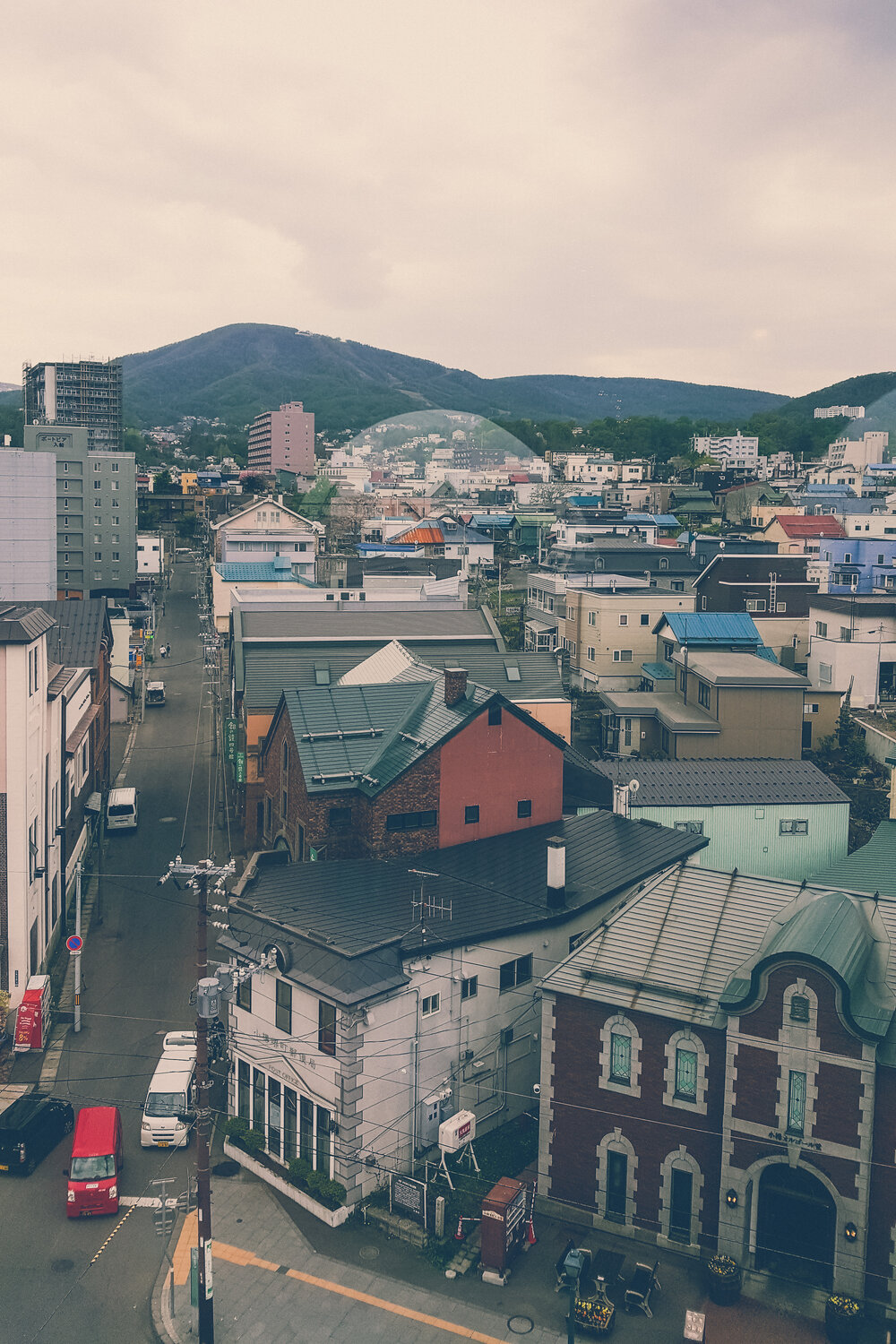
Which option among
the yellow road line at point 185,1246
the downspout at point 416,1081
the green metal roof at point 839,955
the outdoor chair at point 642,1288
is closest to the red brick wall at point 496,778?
the downspout at point 416,1081

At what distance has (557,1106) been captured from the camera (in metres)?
24.8

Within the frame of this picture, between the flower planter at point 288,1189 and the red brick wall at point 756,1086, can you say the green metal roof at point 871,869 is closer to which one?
the red brick wall at point 756,1086

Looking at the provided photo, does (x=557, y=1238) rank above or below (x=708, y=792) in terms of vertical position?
below

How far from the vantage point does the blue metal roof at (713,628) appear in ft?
202

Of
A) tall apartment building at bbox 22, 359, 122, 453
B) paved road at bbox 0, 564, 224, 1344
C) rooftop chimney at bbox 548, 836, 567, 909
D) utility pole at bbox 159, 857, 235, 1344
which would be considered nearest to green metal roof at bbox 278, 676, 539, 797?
rooftop chimney at bbox 548, 836, 567, 909

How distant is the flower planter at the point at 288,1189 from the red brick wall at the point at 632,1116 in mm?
4932

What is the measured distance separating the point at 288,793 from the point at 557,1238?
17.1 meters

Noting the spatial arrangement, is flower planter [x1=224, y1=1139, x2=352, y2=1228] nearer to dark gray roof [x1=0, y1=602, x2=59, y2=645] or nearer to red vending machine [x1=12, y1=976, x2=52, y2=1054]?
red vending machine [x1=12, y1=976, x2=52, y2=1054]

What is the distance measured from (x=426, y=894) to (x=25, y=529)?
44.0 metres

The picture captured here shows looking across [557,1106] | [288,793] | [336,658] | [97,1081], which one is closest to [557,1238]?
[557,1106]

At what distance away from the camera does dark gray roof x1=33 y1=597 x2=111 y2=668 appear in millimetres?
51250

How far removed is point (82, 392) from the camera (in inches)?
7466

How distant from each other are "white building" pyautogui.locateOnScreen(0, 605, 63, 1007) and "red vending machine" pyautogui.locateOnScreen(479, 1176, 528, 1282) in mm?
15441

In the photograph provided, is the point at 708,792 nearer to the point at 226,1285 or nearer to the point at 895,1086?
the point at 895,1086
